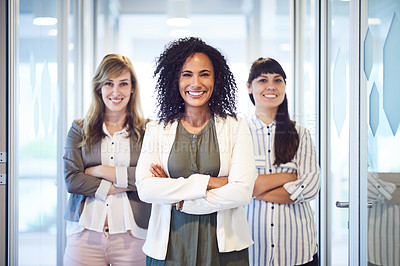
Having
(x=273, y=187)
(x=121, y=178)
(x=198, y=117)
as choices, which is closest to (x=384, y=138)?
(x=273, y=187)

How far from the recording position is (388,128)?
7.37 feet

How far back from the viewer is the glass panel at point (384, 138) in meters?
2.20

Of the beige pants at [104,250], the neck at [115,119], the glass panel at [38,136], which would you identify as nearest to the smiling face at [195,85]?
the neck at [115,119]

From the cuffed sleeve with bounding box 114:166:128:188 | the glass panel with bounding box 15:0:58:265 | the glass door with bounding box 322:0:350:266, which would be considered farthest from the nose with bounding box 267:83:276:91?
the glass panel with bounding box 15:0:58:265

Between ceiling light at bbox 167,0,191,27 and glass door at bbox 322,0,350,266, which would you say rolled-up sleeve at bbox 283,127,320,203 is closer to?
glass door at bbox 322,0,350,266

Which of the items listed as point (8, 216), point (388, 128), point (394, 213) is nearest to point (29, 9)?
point (8, 216)

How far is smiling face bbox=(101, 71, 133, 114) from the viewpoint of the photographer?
2586 millimetres

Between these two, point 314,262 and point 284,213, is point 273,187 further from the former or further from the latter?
point 314,262

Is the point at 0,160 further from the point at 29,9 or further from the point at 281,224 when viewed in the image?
the point at 281,224

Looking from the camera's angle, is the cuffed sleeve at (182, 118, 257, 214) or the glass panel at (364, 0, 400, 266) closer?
the cuffed sleeve at (182, 118, 257, 214)

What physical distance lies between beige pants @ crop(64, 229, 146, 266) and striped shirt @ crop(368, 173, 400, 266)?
1287 mm

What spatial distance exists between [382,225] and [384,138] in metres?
0.46

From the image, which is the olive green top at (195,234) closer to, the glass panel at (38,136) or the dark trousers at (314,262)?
the dark trousers at (314,262)

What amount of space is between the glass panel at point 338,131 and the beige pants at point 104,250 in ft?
4.02
